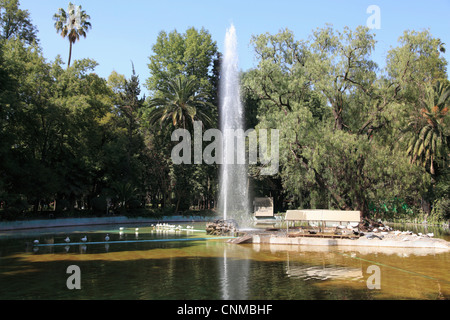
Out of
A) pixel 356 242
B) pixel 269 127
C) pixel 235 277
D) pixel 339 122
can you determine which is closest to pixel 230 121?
pixel 269 127

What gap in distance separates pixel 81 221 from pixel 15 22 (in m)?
26.6

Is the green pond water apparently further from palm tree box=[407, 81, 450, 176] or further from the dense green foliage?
palm tree box=[407, 81, 450, 176]

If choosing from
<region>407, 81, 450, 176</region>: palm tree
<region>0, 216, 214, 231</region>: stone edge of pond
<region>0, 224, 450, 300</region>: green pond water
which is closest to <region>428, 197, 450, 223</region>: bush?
<region>407, 81, 450, 176</region>: palm tree

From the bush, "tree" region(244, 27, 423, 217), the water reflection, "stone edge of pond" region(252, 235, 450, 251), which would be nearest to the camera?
the water reflection

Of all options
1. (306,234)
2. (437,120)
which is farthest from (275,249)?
(437,120)

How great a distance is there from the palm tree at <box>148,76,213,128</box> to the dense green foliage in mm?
167

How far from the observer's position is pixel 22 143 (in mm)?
39219

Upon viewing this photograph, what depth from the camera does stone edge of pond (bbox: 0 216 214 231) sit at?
31736 millimetres

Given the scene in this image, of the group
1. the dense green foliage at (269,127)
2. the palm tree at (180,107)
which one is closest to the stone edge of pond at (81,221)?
the dense green foliage at (269,127)

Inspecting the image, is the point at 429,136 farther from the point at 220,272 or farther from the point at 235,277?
the point at 235,277

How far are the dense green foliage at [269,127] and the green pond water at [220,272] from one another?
8.54m

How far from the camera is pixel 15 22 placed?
44938 millimetres

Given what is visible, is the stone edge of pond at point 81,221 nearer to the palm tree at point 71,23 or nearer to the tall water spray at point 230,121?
the tall water spray at point 230,121
